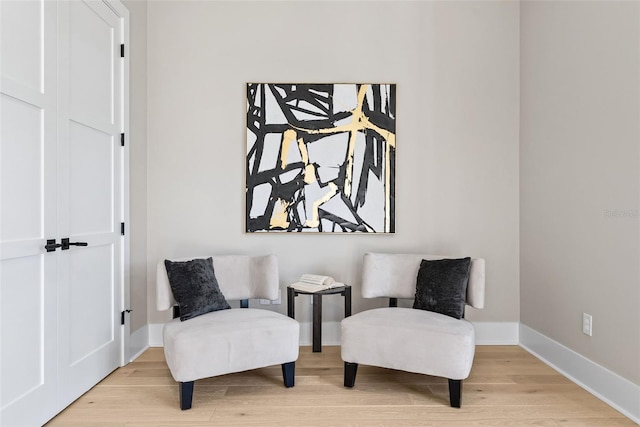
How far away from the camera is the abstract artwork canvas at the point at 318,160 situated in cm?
344

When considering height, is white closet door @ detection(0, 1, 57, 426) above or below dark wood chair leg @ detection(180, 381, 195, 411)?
above

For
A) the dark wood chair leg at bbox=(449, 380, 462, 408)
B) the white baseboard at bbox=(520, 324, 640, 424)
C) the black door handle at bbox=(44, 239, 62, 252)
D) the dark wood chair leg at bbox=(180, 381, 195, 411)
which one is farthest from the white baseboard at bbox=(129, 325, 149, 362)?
the white baseboard at bbox=(520, 324, 640, 424)

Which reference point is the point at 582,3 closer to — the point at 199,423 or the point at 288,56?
the point at 288,56

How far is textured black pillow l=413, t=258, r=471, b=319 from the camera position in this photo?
269 cm

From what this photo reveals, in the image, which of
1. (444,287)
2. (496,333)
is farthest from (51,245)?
(496,333)

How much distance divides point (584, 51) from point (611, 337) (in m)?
1.71

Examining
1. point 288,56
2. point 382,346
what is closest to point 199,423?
point 382,346

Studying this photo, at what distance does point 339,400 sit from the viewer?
2.42 metres

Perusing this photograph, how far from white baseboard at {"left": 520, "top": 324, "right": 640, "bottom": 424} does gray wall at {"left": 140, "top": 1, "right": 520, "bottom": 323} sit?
37cm

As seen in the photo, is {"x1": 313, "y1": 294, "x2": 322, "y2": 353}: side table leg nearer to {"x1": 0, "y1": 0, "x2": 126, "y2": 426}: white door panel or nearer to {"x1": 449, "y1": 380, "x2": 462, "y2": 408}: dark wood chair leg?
{"x1": 449, "y1": 380, "x2": 462, "y2": 408}: dark wood chair leg

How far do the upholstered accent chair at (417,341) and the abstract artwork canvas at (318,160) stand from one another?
95cm

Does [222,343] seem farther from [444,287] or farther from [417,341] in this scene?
[444,287]

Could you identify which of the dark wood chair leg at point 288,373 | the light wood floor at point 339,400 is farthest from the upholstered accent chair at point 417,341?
the dark wood chair leg at point 288,373

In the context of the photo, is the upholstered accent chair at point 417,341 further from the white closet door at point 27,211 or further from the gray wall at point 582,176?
the white closet door at point 27,211
